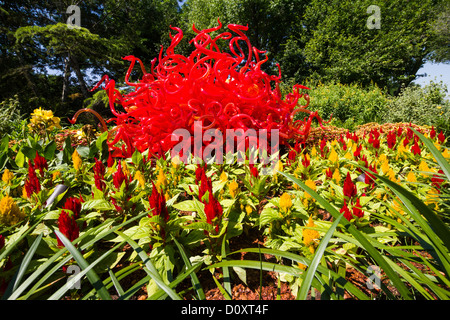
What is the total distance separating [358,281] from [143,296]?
80cm

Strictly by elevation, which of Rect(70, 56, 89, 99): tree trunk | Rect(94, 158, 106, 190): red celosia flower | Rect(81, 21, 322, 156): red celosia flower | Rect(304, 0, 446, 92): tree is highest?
Rect(304, 0, 446, 92): tree

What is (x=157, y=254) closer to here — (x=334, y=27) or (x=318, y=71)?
(x=318, y=71)

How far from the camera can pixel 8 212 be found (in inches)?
32.4

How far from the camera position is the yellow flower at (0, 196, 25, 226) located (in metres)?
0.81

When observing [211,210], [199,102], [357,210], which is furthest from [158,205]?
[199,102]

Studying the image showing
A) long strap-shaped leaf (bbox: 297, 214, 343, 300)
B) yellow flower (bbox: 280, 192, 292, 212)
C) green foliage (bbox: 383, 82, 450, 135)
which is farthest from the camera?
green foliage (bbox: 383, 82, 450, 135)

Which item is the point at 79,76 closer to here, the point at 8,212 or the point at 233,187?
the point at 8,212

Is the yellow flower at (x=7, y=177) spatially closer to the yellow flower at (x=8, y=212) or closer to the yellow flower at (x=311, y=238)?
the yellow flower at (x=8, y=212)

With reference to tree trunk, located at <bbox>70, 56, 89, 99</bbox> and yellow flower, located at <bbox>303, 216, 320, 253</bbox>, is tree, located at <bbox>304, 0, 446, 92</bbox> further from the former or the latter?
yellow flower, located at <bbox>303, 216, 320, 253</bbox>

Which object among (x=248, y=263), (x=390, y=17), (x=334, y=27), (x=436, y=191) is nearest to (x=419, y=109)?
(x=436, y=191)

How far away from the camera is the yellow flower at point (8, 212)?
81 cm

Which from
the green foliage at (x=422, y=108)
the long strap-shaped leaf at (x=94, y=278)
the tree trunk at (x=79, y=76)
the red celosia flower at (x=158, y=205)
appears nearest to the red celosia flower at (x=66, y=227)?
the long strap-shaped leaf at (x=94, y=278)

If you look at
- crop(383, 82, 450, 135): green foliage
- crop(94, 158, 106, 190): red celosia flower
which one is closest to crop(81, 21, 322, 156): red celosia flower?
crop(94, 158, 106, 190): red celosia flower

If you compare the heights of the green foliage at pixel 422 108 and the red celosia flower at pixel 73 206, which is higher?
the green foliage at pixel 422 108
